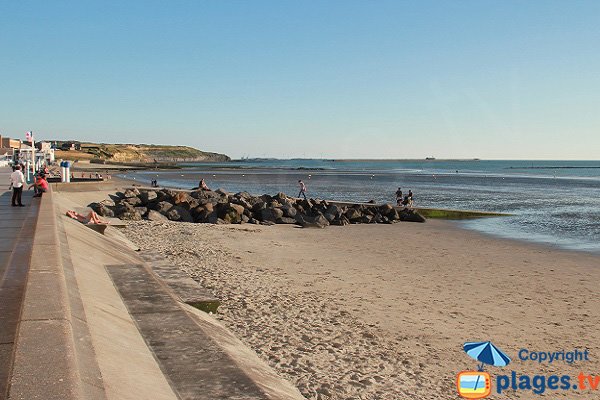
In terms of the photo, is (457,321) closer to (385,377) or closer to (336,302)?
(336,302)

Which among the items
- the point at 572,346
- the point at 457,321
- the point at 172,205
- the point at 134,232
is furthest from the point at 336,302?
the point at 172,205

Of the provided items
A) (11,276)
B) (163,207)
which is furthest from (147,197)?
(11,276)

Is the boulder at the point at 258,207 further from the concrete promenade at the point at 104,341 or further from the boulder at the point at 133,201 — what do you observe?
the concrete promenade at the point at 104,341

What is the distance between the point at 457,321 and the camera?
384 inches

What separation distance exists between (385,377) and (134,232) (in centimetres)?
1427

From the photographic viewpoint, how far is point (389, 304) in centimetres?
1080

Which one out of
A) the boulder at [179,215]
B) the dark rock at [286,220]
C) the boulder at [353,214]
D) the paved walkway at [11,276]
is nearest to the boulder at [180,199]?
the boulder at [179,215]

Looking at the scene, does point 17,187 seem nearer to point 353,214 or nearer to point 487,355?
point 487,355

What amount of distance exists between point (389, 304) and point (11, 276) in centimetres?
714

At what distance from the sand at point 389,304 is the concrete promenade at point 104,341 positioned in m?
1.15

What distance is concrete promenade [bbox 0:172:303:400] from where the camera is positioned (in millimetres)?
3574

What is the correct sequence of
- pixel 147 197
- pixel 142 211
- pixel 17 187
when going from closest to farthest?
1. pixel 17 187
2. pixel 142 211
3. pixel 147 197

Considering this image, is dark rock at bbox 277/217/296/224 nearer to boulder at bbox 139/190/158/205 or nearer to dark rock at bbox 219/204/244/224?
dark rock at bbox 219/204/244/224

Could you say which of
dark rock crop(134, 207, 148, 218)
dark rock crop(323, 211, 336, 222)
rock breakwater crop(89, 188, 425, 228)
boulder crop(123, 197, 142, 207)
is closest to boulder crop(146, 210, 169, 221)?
rock breakwater crop(89, 188, 425, 228)
